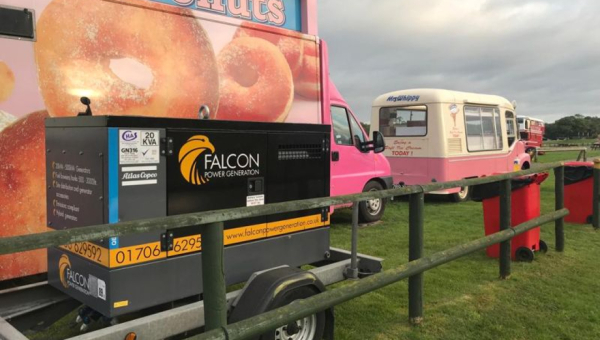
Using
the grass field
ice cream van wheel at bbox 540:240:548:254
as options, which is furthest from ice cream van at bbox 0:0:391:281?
ice cream van wheel at bbox 540:240:548:254

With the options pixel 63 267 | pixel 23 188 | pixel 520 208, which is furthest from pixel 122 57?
pixel 520 208

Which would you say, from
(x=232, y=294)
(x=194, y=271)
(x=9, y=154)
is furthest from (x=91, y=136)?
(x=9, y=154)

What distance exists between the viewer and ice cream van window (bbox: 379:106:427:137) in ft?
37.9

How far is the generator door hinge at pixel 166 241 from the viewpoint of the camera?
2.85 metres

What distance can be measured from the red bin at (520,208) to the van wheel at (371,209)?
2.82 m

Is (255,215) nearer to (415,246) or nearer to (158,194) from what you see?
(158,194)

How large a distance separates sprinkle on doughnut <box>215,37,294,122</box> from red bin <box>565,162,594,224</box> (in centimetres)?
579

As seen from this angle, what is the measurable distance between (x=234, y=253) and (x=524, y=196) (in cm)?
416

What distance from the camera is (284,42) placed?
5.57m

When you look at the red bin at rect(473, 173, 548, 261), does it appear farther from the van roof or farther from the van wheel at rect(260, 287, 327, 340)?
the van roof

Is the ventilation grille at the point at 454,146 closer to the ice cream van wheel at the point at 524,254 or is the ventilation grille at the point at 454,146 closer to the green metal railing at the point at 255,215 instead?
the ice cream van wheel at the point at 524,254

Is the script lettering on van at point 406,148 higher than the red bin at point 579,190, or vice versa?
the script lettering on van at point 406,148

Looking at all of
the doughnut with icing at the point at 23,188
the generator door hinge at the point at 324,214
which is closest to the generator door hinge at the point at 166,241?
the generator door hinge at the point at 324,214

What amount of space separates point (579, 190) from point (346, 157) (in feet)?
13.8
